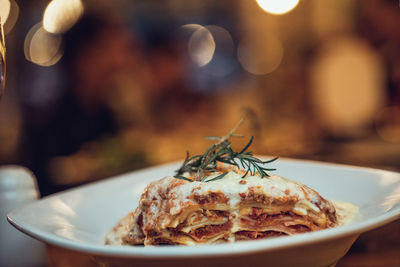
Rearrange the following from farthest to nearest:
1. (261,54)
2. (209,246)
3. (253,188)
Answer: (261,54) → (253,188) → (209,246)

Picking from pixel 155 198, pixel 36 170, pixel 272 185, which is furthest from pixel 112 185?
pixel 36 170

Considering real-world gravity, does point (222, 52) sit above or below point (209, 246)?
above

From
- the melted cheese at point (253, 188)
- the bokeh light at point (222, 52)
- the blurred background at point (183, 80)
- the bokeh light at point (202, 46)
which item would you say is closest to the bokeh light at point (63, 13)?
the blurred background at point (183, 80)

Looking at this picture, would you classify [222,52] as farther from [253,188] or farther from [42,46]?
[253,188]

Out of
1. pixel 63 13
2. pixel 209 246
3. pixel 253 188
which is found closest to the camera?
pixel 209 246

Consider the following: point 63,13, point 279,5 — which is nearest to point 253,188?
point 279,5

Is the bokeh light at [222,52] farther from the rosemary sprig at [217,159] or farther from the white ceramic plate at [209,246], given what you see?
the rosemary sprig at [217,159]

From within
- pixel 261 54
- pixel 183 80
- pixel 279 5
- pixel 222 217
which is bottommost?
pixel 222 217
